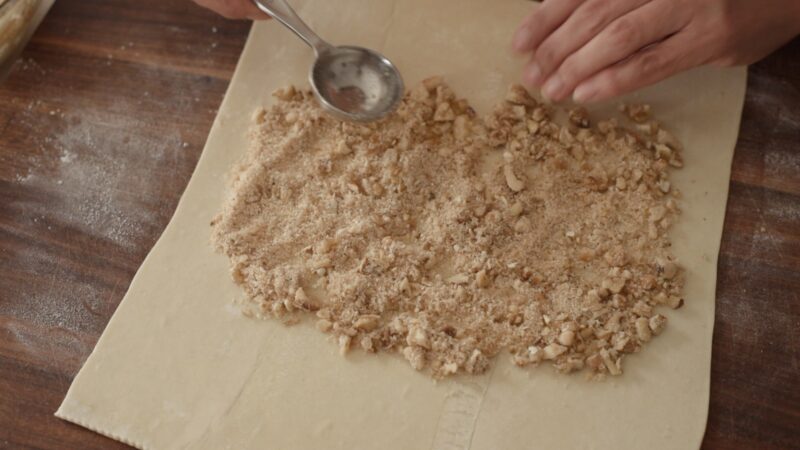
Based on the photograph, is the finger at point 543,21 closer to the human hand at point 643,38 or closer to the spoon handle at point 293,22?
the human hand at point 643,38

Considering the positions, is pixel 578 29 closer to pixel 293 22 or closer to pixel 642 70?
pixel 642 70

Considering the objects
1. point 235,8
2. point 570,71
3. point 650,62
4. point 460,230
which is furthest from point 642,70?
point 235,8

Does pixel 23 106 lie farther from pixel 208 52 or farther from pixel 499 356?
pixel 499 356

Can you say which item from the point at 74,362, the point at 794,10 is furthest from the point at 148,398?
the point at 794,10

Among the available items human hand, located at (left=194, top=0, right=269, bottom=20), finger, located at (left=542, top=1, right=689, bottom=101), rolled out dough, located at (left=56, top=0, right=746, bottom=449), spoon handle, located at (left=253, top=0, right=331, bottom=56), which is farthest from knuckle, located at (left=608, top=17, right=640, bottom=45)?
human hand, located at (left=194, top=0, right=269, bottom=20)

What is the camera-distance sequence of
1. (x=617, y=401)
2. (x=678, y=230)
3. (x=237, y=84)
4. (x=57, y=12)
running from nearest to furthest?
1. (x=617, y=401)
2. (x=678, y=230)
3. (x=237, y=84)
4. (x=57, y=12)
